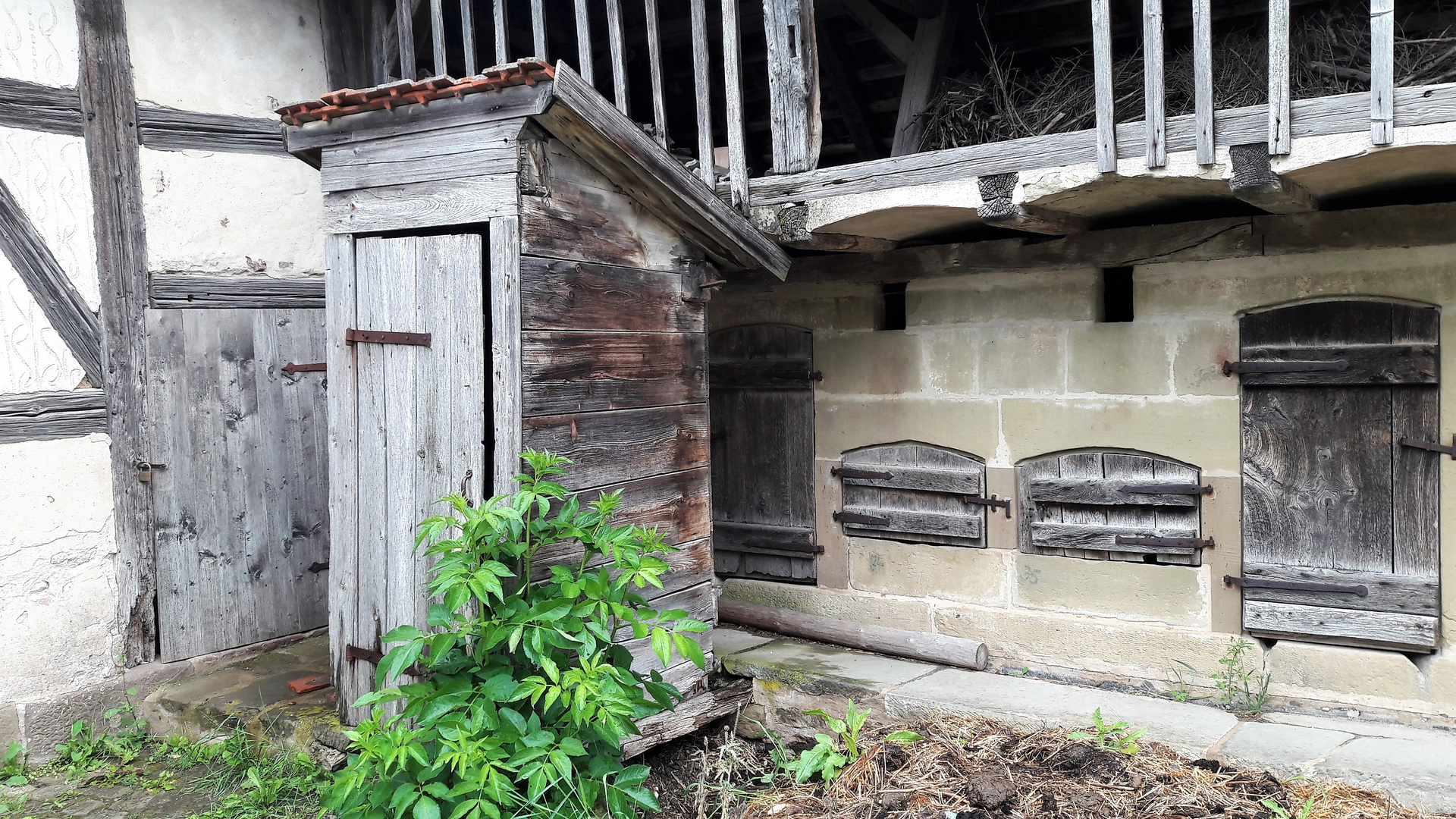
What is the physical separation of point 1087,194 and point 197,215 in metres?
4.36

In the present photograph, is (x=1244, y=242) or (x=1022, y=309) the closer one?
(x=1244, y=242)

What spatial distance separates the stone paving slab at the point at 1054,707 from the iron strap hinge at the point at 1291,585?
59 cm

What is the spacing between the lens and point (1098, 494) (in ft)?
16.2

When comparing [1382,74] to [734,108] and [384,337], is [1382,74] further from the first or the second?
[384,337]

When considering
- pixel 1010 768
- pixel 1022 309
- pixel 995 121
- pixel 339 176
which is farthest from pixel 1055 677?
pixel 339 176

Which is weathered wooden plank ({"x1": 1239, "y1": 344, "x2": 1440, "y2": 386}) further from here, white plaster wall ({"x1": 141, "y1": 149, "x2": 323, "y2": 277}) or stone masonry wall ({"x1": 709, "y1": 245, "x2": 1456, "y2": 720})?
white plaster wall ({"x1": 141, "y1": 149, "x2": 323, "y2": 277})

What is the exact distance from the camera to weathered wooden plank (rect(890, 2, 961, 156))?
194 inches

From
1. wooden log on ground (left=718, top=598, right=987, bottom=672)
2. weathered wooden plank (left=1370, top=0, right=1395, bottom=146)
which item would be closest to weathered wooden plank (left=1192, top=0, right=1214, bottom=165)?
weathered wooden plank (left=1370, top=0, right=1395, bottom=146)

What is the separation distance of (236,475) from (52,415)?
0.92m

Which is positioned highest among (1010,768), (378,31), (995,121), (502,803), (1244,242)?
(378,31)

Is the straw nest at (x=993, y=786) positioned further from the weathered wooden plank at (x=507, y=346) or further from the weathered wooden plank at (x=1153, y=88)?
the weathered wooden plank at (x=1153, y=88)

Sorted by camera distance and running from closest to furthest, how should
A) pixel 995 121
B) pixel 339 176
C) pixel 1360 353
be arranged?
pixel 339 176, pixel 1360 353, pixel 995 121

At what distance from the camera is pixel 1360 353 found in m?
4.34

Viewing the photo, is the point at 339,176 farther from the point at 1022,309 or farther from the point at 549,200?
the point at 1022,309
